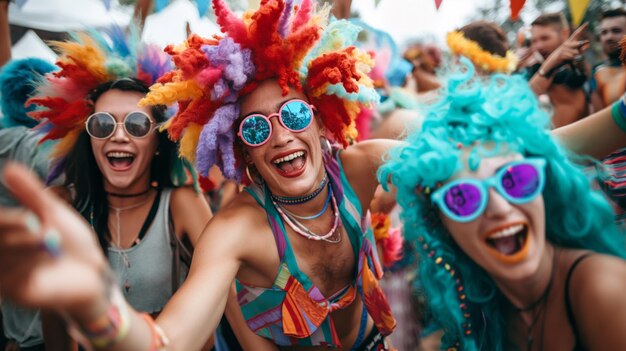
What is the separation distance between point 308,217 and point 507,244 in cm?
111

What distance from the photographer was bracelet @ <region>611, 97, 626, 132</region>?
1.94 metres

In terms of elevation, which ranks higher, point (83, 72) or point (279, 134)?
point (83, 72)

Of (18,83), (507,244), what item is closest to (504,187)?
(507,244)

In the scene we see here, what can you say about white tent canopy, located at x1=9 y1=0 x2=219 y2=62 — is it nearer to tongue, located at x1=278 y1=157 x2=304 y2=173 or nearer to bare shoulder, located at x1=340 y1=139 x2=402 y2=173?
bare shoulder, located at x1=340 y1=139 x2=402 y2=173

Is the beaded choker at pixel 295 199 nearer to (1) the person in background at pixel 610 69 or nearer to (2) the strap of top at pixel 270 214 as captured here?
(2) the strap of top at pixel 270 214

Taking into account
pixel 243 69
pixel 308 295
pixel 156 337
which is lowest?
pixel 308 295

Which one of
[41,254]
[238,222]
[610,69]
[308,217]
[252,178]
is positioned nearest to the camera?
[41,254]

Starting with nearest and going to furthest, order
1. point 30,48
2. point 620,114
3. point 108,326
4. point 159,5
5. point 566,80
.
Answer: point 108,326
point 620,114
point 566,80
point 159,5
point 30,48

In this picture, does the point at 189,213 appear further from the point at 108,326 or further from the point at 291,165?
the point at 108,326

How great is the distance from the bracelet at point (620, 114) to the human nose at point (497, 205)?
0.76 meters

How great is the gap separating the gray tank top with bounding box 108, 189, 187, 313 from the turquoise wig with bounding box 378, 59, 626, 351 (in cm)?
151

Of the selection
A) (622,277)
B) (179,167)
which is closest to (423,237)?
(622,277)

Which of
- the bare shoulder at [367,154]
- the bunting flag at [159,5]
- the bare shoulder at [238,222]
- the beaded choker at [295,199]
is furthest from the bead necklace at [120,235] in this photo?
the bunting flag at [159,5]

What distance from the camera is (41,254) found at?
121 centimetres
